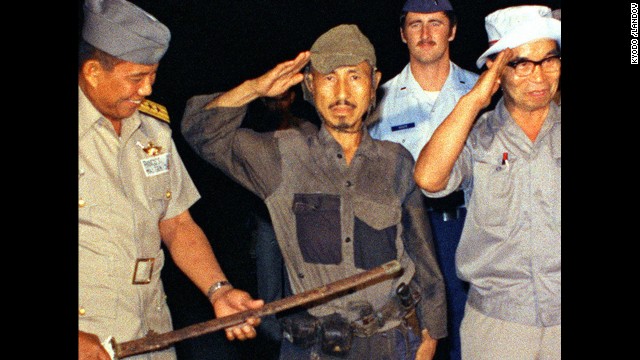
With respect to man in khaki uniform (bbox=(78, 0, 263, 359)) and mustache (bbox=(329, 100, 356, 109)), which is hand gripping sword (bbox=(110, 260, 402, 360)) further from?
mustache (bbox=(329, 100, 356, 109))

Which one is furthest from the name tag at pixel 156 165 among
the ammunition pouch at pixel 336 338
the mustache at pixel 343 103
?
the ammunition pouch at pixel 336 338

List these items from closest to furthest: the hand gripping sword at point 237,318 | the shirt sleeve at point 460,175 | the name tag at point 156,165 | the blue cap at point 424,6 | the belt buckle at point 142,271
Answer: the hand gripping sword at point 237,318 < the belt buckle at point 142,271 < the name tag at point 156,165 < the shirt sleeve at point 460,175 < the blue cap at point 424,6

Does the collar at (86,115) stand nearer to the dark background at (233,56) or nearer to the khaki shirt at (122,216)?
the khaki shirt at (122,216)

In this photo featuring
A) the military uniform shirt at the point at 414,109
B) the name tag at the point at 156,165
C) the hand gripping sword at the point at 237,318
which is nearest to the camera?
the hand gripping sword at the point at 237,318

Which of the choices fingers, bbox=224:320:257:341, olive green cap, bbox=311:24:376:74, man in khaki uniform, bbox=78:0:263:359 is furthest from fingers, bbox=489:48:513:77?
fingers, bbox=224:320:257:341

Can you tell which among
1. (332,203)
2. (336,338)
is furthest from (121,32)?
(336,338)

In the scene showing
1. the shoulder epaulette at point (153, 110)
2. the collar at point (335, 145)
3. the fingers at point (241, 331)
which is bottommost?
the fingers at point (241, 331)

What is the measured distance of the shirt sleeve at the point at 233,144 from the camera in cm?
368

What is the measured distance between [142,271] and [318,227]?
0.82 metres

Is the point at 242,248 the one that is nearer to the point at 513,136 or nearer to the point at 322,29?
the point at 322,29

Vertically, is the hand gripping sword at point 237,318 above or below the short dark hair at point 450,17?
below

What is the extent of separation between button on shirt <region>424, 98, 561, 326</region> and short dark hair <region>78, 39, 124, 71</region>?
1.56 m
